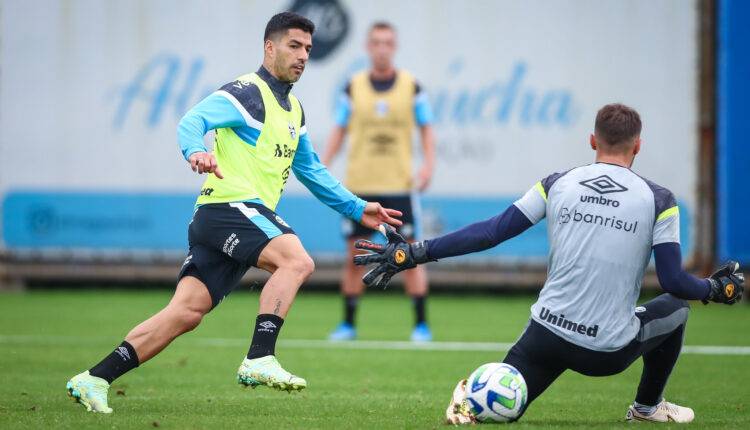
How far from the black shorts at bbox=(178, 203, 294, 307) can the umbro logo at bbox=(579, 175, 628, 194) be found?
1.67 m

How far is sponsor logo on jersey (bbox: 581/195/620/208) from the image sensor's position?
551cm

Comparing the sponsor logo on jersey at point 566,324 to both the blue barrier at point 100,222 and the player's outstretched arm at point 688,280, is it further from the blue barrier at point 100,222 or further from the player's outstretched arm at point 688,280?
the blue barrier at point 100,222

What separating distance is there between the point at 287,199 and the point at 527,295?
395 cm

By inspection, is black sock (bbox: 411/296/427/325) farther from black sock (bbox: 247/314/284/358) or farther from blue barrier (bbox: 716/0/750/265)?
blue barrier (bbox: 716/0/750/265)

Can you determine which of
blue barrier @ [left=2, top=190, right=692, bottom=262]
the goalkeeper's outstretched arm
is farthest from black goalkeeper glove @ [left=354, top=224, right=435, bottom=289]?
blue barrier @ [left=2, top=190, right=692, bottom=262]

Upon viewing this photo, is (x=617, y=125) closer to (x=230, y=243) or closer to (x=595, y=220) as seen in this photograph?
(x=595, y=220)

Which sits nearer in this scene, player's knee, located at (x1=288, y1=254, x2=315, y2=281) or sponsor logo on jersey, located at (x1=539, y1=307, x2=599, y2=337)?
sponsor logo on jersey, located at (x1=539, y1=307, x2=599, y2=337)

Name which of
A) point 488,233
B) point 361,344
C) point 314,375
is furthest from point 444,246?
point 361,344

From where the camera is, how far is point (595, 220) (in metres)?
5.53

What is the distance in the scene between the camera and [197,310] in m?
6.28

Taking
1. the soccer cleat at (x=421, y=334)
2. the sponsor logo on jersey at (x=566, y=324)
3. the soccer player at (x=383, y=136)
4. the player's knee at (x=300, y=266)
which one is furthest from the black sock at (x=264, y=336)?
the soccer player at (x=383, y=136)

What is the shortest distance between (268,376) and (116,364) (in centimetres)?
86

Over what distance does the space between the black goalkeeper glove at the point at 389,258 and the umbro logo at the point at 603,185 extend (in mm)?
842

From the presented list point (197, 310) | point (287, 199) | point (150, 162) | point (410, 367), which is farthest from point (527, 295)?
point (197, 310)
